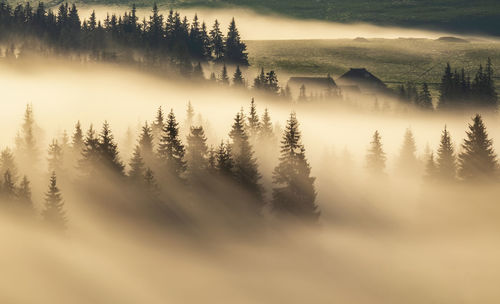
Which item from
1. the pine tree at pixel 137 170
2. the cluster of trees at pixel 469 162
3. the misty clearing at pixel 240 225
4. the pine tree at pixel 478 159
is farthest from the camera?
the cluster of trees at pixel 469 162

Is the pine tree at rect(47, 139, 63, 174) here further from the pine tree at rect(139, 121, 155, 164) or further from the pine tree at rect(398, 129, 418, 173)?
the pine tree at rect(398, 129, 418, 173)

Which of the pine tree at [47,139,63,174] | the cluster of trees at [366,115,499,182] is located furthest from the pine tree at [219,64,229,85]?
the pine tree at [47,139,63,174]

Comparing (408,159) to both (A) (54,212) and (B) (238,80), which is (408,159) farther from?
(B) (238,80)

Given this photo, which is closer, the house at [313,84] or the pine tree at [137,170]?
the pine tree at [137,170]

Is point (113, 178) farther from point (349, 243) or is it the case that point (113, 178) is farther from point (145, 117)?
point (145, 117)

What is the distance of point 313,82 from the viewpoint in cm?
19750

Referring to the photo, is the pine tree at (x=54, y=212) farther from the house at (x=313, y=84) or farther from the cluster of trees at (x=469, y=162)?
the house at (x=313, y=84)

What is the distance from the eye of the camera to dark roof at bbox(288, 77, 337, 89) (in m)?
196

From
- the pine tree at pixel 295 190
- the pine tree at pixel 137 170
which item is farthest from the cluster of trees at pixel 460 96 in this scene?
the pine tree at pixel 137 170

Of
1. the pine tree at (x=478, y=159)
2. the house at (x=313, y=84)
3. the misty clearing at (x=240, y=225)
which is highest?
the house at (x=313, y=84)

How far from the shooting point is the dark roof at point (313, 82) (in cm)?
→ 19600

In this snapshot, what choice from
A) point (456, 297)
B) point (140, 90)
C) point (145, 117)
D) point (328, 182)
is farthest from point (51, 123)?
point (456, 297)

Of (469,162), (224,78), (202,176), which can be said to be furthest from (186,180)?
(224,78)

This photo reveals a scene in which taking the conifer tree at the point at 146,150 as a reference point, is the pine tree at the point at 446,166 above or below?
below
